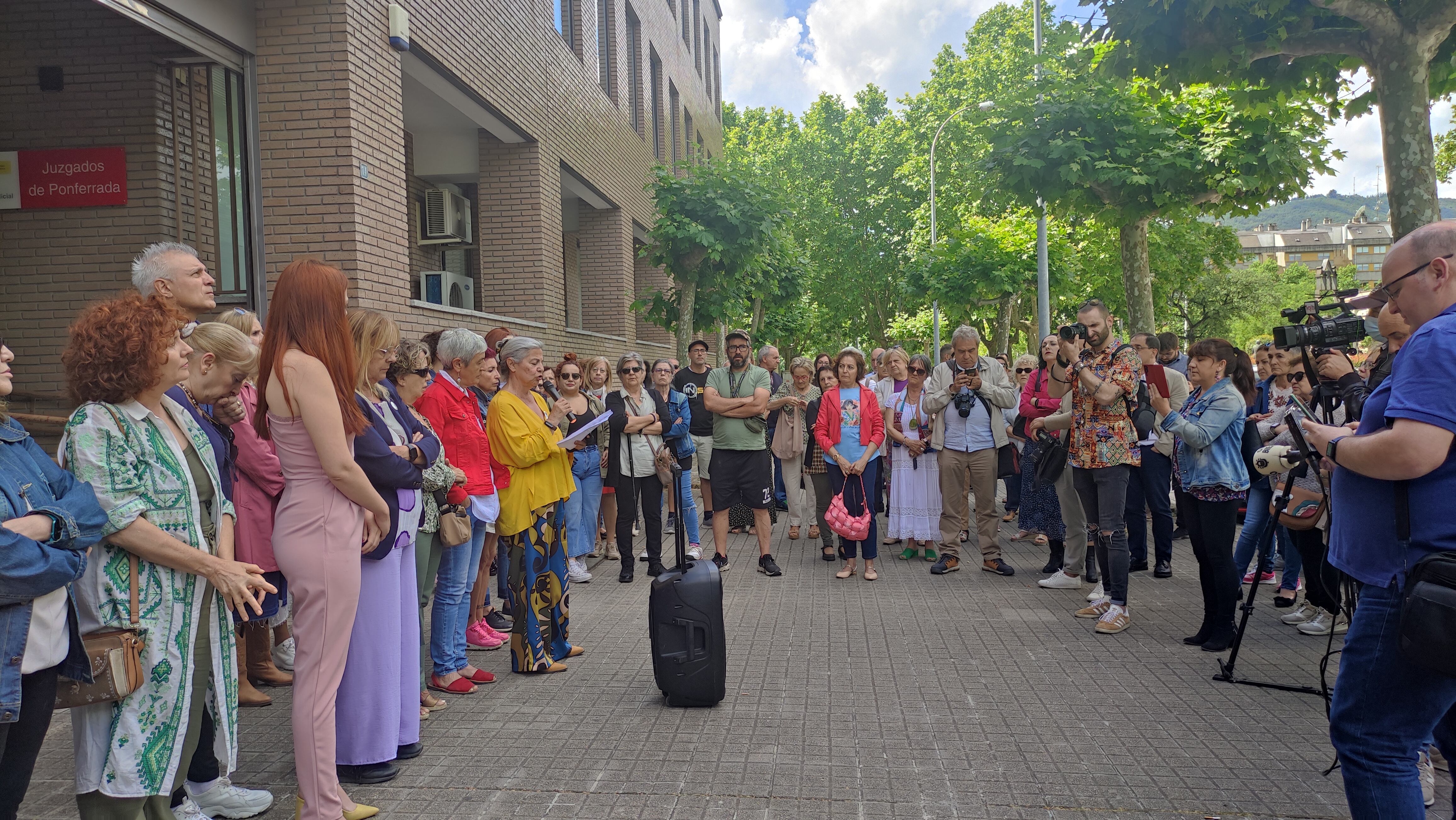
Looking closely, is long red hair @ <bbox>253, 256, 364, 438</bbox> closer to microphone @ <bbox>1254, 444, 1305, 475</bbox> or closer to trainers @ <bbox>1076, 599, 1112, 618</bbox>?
microphone @ <bbox>1254, 444, 1305, 475</bbox>

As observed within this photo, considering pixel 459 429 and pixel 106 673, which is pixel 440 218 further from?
pixel 106 673

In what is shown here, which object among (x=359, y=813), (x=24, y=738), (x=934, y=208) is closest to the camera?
(x=24, y=738)

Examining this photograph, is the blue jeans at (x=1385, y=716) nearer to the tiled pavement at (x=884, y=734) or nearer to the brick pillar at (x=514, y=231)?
the tiled pavement at (x=884, y=734)

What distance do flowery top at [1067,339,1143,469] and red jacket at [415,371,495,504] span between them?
13.6ft

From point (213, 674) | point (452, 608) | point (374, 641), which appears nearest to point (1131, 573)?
point (452, 608)

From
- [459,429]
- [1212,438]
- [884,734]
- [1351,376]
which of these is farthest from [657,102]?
[884,734]

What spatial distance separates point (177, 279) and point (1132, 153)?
9702mm

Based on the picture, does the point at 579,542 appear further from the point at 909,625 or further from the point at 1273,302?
the point at 1273,302

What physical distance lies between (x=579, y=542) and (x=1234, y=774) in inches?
245

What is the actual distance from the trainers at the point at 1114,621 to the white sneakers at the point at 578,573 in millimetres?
4533

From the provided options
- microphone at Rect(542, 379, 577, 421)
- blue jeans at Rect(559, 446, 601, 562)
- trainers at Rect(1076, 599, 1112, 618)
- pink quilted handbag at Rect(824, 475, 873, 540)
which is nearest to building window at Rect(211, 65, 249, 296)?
microphone at Rect(542, 379, 577, 421)

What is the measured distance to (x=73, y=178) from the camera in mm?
8086

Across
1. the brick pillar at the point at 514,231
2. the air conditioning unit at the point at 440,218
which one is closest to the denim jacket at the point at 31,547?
the brick pillar at the point at 514,231

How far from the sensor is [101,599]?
10.2ft
